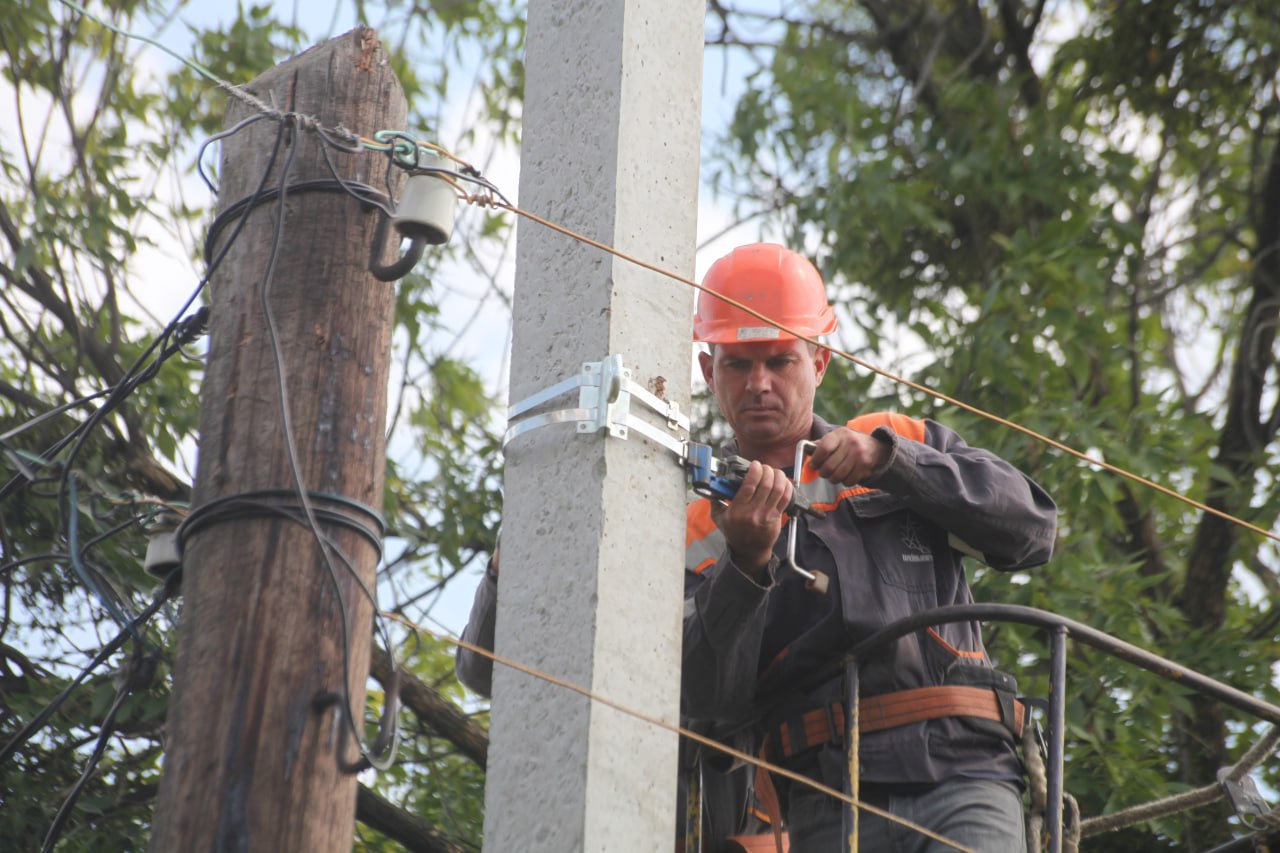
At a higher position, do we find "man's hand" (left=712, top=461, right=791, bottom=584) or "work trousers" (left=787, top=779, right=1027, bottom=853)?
→ "man's hand" (left=712, top=461, right=791, bottom=584)

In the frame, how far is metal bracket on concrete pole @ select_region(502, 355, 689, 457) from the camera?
341 cm

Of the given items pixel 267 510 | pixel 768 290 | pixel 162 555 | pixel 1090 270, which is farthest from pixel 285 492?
pixel 1090 270

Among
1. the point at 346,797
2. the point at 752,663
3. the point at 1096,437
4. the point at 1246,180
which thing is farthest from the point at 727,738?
the point at 1246,180

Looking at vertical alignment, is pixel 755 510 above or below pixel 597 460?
above

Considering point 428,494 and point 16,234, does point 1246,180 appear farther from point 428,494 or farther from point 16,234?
point 16,234

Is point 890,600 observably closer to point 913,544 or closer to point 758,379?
point 913,544

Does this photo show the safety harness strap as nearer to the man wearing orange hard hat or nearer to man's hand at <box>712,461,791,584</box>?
the man wearing orange hard hat

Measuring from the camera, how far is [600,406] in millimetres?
3416

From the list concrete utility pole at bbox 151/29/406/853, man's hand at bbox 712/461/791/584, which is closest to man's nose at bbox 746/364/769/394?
man's hand at bbox 712/461/791/584

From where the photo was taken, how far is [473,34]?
8758 mm

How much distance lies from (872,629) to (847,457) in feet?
1.38

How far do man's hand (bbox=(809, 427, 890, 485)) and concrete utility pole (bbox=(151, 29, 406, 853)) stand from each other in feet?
3.67

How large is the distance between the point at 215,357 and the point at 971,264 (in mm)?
6219

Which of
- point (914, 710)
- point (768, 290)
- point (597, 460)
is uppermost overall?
point (768, 290)
